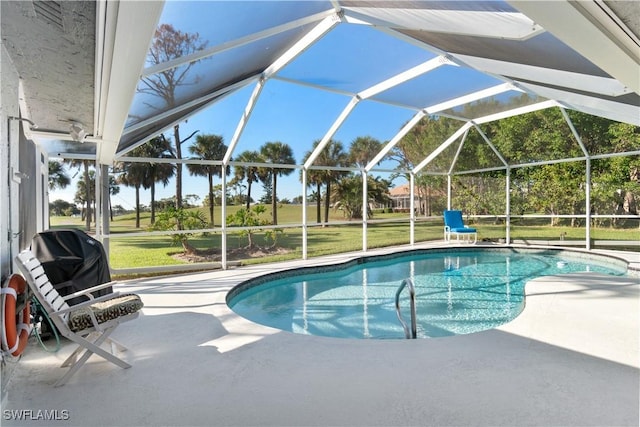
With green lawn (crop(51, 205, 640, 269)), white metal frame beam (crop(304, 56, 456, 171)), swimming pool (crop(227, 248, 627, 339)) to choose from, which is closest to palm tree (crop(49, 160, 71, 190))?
green lawn (crop(51, 205, 640, 269))

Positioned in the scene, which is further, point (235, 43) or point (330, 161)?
point (330, 161)

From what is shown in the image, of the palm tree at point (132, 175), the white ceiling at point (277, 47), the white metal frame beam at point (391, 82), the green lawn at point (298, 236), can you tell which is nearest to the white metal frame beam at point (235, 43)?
the white ceiling at point (277, 47)

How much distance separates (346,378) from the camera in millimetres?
2893

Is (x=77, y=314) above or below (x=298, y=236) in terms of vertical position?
above

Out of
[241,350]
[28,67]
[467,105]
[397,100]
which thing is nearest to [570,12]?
[241,350]

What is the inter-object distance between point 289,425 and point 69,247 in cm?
332

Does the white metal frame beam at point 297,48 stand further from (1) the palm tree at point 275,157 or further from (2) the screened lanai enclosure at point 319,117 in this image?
(1) the palm tree at point 275,157

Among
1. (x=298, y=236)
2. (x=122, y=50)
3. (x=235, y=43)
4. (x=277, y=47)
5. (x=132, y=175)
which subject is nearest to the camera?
(x=122, y=50)

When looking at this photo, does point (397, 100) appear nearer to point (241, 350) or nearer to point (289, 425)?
point (241, 350)

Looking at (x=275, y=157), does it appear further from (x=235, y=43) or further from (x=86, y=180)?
(x=235, y=43)

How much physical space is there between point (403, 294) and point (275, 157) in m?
11.5

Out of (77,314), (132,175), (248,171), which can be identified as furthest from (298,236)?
(77,314)
